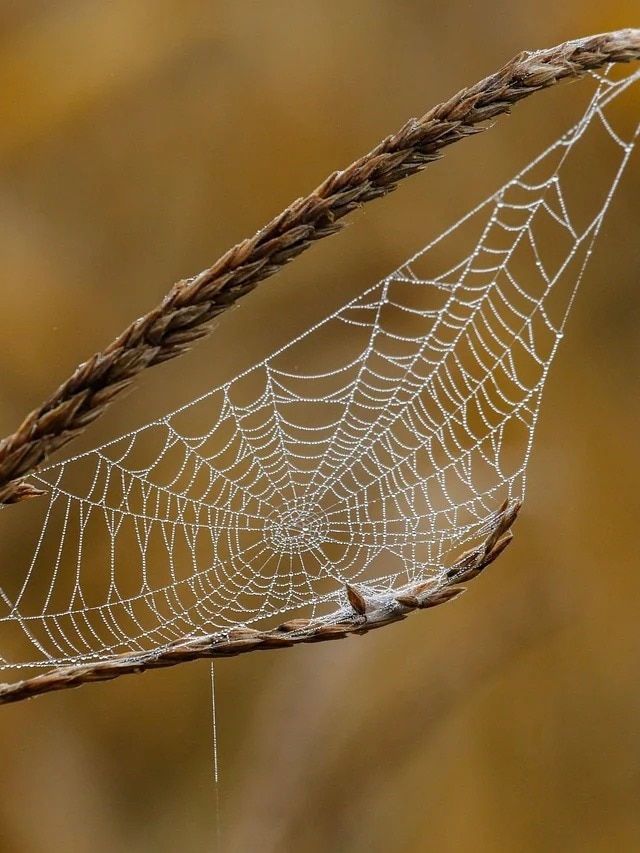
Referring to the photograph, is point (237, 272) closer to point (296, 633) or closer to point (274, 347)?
point (296, 633)

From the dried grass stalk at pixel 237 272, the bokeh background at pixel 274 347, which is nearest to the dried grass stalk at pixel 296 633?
the dried grass stalk at pixel 237 272

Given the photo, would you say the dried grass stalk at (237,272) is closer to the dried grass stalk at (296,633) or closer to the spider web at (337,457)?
the dried grass stalk at (296,633)

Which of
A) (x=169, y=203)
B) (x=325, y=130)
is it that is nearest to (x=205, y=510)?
(x=169, y=203)

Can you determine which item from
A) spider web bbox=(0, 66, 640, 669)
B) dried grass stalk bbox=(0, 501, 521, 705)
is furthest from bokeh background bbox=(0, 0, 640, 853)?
dried grass stalk bbox=(0, 501, 521, 705)

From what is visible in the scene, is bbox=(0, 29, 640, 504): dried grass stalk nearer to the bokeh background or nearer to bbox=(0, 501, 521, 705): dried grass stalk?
bbox=(0, 501, 521, 705): dried grass stalk

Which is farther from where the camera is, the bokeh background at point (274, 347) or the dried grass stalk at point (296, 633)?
the bokeh background at point (274, 347)

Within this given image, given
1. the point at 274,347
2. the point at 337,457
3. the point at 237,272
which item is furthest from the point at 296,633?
the point at 274,347
